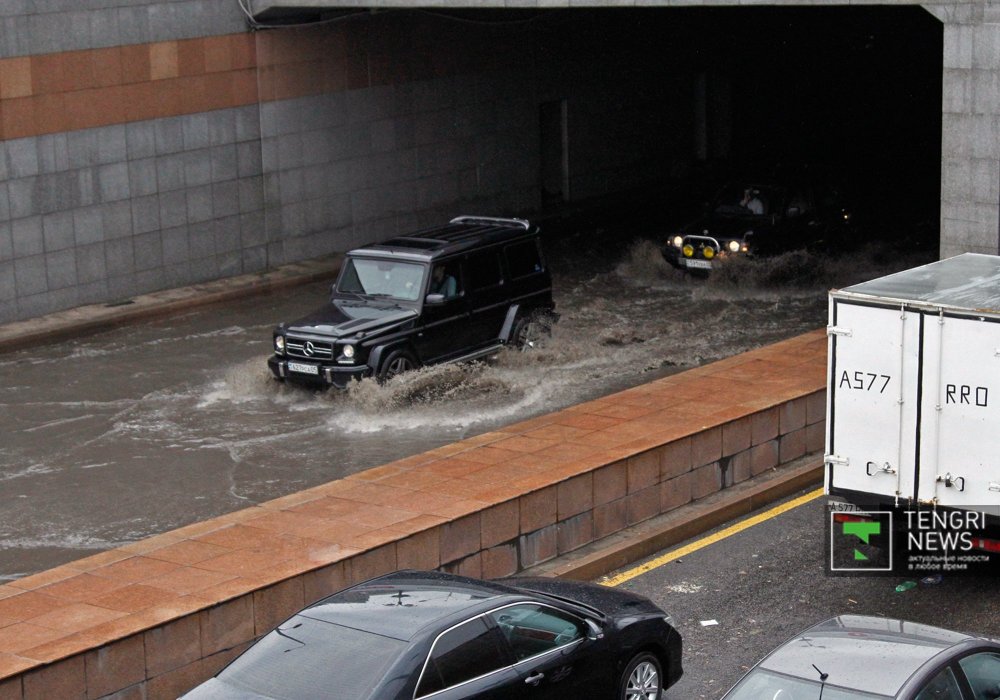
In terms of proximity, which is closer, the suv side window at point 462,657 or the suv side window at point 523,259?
the suv side window at point 462,657

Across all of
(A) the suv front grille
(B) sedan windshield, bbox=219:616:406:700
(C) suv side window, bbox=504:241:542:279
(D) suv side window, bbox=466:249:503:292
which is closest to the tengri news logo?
(B) sedan windshield, bbox=219:616:406:700

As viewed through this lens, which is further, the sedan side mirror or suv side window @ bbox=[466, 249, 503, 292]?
suv side window @ bbox=[466, 249, 503, 292]

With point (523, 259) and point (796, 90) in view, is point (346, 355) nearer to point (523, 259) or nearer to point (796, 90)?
point (523, 259)

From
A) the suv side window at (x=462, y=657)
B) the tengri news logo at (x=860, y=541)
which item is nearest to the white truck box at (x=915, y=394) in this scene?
the tengri news logo at (x=860, y=541)

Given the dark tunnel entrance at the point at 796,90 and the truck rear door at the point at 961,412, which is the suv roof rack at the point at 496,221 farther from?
the dark tunnel entrance at the point at 796,90

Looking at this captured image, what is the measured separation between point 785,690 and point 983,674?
40.9 inches

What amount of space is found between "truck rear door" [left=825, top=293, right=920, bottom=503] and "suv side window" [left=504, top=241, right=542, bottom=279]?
7852 mm

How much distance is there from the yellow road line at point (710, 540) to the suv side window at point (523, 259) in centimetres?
623

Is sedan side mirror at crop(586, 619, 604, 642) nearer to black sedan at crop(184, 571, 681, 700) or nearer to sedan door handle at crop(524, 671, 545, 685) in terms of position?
black sedan at crop(184, 571, 681, 700)

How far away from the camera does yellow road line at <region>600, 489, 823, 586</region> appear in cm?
1083

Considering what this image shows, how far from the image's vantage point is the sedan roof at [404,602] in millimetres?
7207

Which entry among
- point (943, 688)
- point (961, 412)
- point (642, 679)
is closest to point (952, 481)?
point (961, 412)

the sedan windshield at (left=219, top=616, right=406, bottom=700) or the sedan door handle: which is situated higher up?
the sedan windshield at (left=219, top=616, right=406, bottom=700)

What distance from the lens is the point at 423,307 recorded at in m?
16.6
